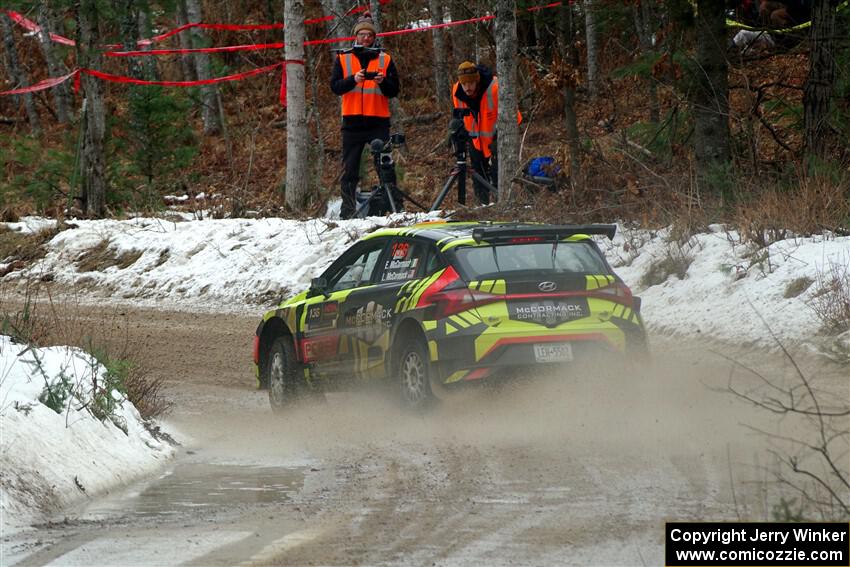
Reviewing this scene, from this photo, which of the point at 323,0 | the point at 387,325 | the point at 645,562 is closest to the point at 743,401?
the point at 387,325

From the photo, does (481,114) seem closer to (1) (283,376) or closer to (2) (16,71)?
(1) (283,376)

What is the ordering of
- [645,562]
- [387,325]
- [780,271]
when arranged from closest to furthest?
[645,562]
[387,325]
[780,271]

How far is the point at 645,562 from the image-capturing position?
5.37m

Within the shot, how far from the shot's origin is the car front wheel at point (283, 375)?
1116 centimetres

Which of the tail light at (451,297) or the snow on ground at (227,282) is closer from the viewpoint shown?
the snow on ground at (227,282)

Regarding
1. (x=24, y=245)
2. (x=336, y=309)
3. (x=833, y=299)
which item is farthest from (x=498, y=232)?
(x=24, y=245)

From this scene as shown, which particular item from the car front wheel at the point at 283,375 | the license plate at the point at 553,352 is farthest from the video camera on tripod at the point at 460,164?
the license plate at the point at 553,352

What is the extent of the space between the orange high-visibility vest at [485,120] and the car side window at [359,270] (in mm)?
A: 8028

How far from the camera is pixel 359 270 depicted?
35.5ft

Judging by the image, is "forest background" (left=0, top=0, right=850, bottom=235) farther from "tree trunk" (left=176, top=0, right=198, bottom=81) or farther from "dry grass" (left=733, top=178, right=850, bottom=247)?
"tree trunk" (left=176, top=0, right=198, bottom=81)

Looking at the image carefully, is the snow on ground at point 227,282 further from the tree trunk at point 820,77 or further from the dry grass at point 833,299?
the tree trunk at point 820,77

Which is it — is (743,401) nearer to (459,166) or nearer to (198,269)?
(459,166)

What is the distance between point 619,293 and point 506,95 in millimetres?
8329

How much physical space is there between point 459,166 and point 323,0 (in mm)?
17049
